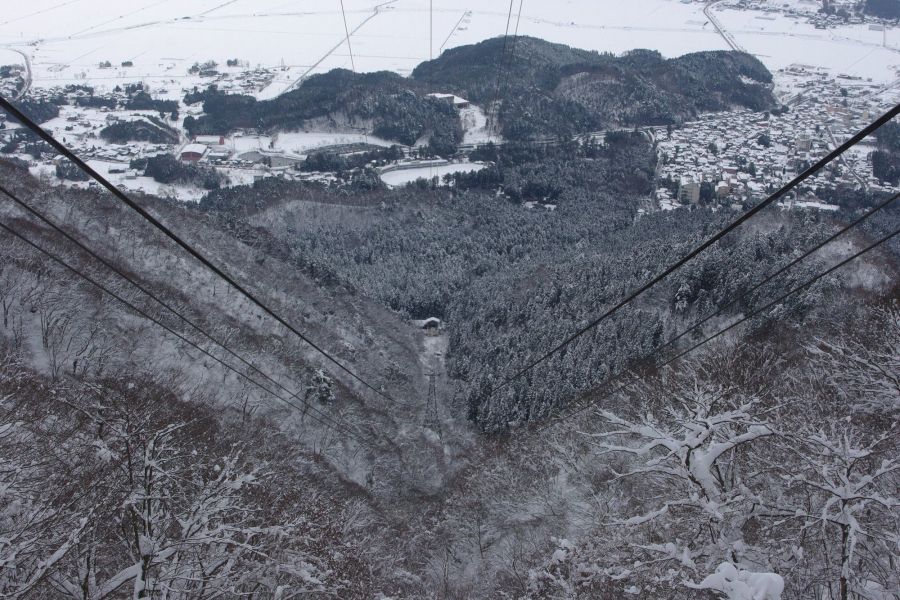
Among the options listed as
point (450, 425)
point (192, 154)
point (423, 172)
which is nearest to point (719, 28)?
point (423, 172)

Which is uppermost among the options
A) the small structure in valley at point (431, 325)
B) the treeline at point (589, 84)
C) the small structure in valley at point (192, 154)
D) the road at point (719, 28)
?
the road at point (719, 28)

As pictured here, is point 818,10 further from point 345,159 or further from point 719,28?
point 345,159

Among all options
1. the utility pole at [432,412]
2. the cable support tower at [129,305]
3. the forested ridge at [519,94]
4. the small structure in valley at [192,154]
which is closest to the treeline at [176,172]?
the small structure in valley at [192,154]

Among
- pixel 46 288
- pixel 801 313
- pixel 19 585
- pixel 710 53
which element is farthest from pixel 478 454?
pixel 710 53

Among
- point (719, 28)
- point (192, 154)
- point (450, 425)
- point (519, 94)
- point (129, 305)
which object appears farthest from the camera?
point (719, 28)

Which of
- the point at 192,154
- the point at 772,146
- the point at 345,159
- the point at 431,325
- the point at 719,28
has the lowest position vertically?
the point at 345,159

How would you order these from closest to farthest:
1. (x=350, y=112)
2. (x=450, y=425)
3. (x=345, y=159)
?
(x=450, y=425), (x=345, y=159), (x=350, y=112)

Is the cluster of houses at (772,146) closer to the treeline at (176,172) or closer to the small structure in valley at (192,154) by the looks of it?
the treeline at (176,172)

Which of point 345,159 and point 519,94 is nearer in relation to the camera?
point 345,159

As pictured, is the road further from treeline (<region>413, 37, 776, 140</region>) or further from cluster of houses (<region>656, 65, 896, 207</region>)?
cluster of houses (<region>656, 65, 896, 207</region>)
